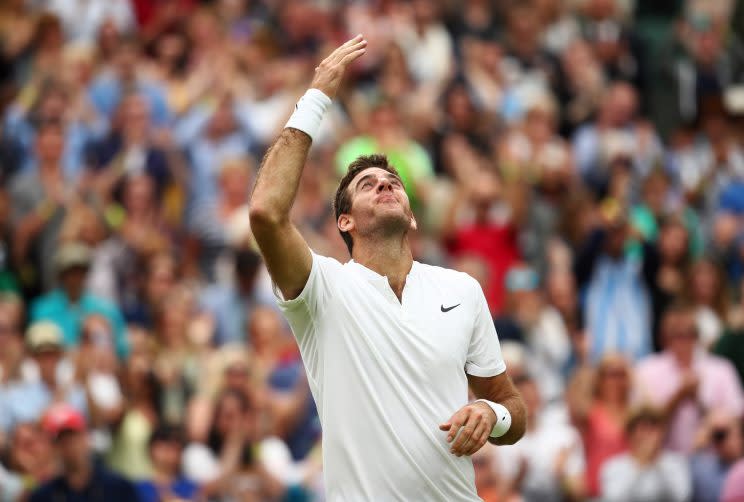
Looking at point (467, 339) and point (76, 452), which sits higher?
point (76, 452)

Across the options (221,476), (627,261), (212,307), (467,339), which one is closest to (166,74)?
(212,307)

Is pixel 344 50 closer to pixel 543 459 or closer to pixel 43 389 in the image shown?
pixel 43 389

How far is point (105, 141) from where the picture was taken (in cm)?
1402

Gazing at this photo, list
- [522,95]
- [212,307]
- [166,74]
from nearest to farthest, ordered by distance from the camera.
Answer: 1. [212,307]
2. [166,74]
3. [522,95]

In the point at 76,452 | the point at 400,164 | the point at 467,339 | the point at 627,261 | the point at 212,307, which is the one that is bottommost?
the point at 467,339

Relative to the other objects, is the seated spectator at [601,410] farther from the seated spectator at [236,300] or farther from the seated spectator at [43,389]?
the seated spectator at [43,389]

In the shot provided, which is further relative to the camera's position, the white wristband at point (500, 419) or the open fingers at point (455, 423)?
the white wristband at point (500, 419)

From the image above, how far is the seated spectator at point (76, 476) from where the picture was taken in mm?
10258

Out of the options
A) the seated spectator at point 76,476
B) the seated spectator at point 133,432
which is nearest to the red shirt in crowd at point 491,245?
the seated spectator at point 133,432

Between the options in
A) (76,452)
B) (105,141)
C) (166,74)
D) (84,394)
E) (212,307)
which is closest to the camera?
(76,452)

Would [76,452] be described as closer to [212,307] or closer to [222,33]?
[212,307]

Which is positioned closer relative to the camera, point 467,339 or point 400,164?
point 467,339

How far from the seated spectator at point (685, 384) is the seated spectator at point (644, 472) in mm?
567

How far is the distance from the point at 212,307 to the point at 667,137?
727cm
